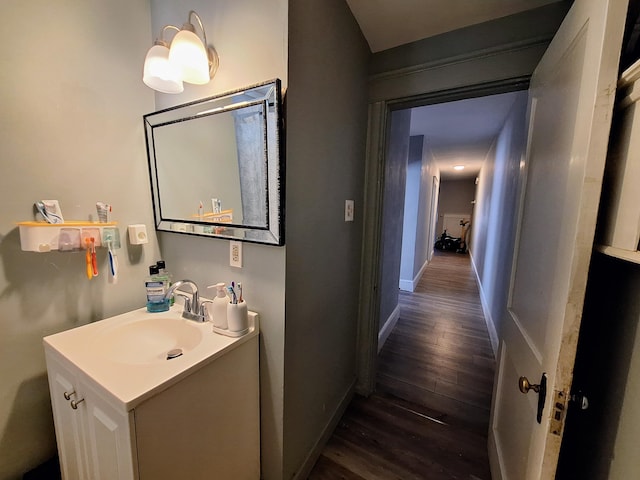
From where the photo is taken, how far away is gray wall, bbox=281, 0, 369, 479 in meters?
1.03

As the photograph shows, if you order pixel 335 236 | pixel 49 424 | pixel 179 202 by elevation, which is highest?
pixel 179 202

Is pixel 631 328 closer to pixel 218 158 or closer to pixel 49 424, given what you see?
pixel 218 158

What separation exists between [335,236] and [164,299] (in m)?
0.91

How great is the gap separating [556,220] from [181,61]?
141 centimetres

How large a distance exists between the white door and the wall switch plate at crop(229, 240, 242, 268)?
1075mm

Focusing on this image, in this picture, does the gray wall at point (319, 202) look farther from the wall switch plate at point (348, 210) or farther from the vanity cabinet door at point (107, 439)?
the vanity cabinet door at point (107, 439)

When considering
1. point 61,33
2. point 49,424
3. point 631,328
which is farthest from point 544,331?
point 61,33

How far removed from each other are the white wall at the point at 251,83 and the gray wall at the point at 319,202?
41mm

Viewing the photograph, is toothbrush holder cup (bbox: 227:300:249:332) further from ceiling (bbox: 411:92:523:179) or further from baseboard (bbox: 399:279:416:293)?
baseboard (bbox: 399:279:416:293)

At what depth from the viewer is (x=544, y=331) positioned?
2.65 ft

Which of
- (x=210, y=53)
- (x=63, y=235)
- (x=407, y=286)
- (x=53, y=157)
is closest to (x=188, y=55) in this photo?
(x=210, y=53)

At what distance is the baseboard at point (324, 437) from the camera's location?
4.26 ft

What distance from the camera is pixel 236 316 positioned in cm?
102

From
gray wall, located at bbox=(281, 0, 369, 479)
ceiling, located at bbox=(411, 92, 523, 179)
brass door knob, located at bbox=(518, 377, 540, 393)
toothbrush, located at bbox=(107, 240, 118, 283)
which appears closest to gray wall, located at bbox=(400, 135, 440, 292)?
ceiling, located at bbox=(411, 92, 523, 179)
